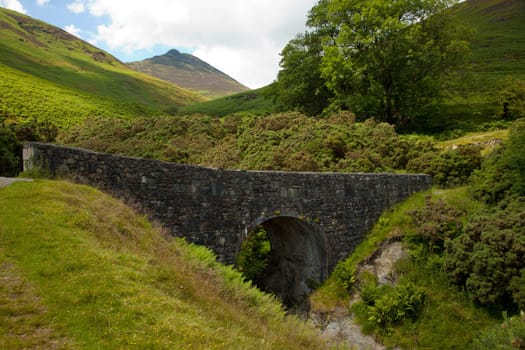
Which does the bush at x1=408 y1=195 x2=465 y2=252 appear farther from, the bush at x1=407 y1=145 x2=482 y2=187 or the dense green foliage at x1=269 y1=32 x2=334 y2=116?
the dense green foliage at x1=269 y1=32 x2=334 y2=116

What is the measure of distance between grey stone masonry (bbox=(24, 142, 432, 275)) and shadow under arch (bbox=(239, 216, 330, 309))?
19 cm

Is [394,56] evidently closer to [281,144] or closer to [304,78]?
[304,78]

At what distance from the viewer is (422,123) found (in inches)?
1226

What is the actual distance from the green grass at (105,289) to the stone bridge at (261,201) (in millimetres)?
1242

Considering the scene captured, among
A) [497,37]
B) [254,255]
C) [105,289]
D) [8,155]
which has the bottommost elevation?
[254,255]

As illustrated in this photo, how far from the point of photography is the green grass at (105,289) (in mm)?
4496

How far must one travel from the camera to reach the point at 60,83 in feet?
233

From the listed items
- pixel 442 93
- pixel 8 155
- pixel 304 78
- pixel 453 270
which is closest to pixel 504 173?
pixel 453 270

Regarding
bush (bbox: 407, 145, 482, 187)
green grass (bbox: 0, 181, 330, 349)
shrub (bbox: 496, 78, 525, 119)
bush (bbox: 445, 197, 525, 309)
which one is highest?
shrub (bbox: 496, 78, 525, 119)

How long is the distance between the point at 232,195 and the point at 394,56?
71.2 feet

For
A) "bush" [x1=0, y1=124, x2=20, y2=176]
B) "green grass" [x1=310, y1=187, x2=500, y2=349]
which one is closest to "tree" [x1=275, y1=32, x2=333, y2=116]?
"green grass" [x1=310, y1=187, x2=500, y2=349]

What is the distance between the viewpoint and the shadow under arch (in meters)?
15.9

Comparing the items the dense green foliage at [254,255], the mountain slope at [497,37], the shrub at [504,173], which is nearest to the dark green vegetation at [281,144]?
the shrub at [504,173]

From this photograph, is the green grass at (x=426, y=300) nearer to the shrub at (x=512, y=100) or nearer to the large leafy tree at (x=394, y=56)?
the large leafy tree at (x=394, y=56)
